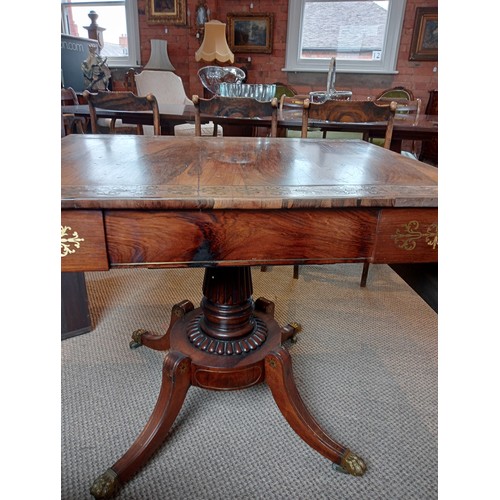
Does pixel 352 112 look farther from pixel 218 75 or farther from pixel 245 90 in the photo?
pixel 218 75

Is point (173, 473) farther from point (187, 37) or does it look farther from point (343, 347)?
point (187, 37)

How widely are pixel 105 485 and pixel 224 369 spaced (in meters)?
0.35

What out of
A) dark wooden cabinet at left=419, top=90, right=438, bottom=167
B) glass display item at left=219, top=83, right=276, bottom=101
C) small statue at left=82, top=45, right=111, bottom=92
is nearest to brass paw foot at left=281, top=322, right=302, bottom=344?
glass display item at left=219, top=83, right=276, bottom=101

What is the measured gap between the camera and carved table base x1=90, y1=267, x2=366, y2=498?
2.76ft

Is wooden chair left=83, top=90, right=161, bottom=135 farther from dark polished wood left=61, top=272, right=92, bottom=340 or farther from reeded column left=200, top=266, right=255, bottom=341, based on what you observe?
reeded column left=200, top=266, right=255, bottom=341

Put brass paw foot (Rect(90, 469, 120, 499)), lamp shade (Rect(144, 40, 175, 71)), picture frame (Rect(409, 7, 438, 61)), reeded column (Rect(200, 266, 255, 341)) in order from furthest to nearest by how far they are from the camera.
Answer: lamp shade (Rect(144, 40, 175, 71)), picture frame (Rect(409, 7, 438, 61)), reeded column (Rect(200, 266, 255, 341)), brass paw foot (Rect(90, 469, 120, 499))

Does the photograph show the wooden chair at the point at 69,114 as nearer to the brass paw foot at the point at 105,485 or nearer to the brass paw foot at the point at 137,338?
the brass paw foot at the point at 137,338

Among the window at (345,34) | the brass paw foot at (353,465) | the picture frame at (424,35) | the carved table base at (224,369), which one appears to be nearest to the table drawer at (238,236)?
the carved table base at (224,369)

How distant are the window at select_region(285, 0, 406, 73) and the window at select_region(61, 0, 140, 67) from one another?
191cm

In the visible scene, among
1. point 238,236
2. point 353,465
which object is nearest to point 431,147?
point 353,465

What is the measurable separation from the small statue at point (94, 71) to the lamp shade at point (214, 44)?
1212mm

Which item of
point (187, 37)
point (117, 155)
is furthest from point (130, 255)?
point (187, 37)

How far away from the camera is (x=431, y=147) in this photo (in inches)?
139

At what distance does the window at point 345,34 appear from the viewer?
4.05 meters
